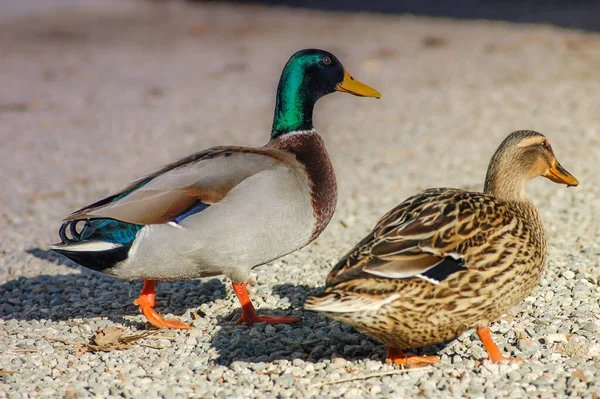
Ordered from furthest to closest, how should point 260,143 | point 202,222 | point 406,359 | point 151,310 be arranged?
point 260,143 < point 151,310 < point 202,222 < point 406,359

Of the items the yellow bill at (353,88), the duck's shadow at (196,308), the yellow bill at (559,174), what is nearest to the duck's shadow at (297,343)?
the duck's shadow at (196,308)

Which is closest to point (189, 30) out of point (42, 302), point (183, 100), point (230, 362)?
point (183, 100)

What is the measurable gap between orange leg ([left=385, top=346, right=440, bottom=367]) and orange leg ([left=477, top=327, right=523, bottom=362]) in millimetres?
233

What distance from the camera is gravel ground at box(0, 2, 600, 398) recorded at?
3951 millimetres

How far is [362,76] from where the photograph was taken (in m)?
11.7

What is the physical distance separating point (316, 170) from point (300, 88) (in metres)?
0.62

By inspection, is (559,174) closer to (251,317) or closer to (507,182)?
(507,182)

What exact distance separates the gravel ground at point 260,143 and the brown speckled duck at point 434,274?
25 cm

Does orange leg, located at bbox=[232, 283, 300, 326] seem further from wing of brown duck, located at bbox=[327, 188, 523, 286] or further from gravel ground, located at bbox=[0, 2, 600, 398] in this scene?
wing of brown duck, located at bbox=[327, 188, 523, 286]

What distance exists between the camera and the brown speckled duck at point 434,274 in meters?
3.60

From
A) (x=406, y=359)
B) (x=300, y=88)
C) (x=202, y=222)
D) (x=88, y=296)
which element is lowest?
(x=88, y=296)

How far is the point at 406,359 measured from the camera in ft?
12.8

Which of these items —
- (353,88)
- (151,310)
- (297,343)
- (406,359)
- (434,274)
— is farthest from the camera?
(353,88)

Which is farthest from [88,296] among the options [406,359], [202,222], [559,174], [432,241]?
[559,174]
